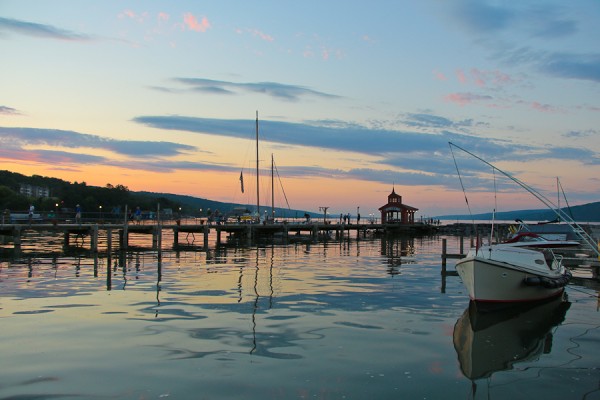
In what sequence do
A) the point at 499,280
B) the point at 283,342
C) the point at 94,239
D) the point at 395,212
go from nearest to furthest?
the point at 283,342 < the point at 499,280 < the point at 94,239 < the point at 395,212

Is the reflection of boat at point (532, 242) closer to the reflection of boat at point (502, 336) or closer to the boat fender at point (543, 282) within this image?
the boat fender at point (543, 282)

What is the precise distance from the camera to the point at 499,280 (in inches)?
757

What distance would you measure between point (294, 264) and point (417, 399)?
25.6 m

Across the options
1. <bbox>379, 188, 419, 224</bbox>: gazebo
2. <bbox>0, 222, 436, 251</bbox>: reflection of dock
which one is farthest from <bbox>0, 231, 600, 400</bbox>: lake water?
<bbox>379, 188, 419, 224</bbox>: gazebo

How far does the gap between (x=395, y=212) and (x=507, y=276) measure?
73212 millimetres

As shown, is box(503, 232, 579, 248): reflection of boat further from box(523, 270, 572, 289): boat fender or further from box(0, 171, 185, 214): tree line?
box(0, 171, 185, 214): tree line

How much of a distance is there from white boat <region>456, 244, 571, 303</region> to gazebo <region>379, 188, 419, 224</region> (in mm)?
70033

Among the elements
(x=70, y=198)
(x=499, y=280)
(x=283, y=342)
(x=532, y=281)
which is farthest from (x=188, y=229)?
(x=70, y=198)

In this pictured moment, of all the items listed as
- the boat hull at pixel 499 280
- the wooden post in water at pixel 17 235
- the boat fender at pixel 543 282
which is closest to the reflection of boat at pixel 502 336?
the boat hull at pixel 499 280

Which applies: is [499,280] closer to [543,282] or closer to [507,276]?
[507,276]

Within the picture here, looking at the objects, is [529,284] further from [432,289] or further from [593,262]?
[593,262]

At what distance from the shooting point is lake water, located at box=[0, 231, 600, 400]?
1052 centimetres

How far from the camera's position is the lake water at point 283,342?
10.5 m

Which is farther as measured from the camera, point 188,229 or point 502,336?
point 188,229
